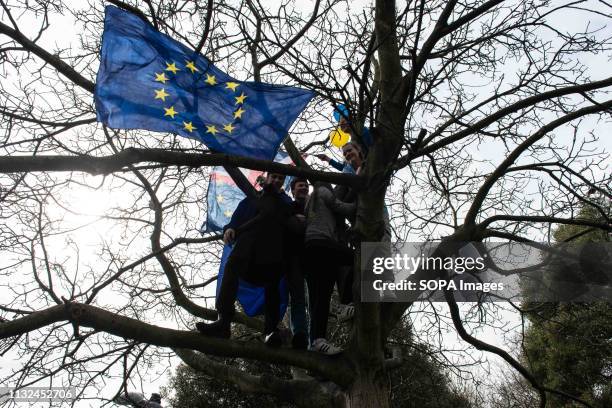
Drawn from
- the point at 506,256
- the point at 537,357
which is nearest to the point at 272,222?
the point at 506,256

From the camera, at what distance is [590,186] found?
4.10 m

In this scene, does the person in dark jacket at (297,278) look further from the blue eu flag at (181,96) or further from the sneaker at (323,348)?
the blue eu flag at (181,96)

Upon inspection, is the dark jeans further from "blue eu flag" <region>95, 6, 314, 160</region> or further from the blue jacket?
"blue eu flag" <region>95, 6, 314, 160</region>

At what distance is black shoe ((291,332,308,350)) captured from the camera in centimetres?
353

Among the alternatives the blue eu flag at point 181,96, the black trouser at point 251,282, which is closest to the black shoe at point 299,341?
the black trouser at point 251,282

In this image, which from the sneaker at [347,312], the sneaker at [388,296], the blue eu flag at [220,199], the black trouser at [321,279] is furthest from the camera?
the blue eu flag at [220,199]

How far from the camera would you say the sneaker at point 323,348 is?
3637 millimetres

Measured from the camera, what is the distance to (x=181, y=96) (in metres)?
3.50

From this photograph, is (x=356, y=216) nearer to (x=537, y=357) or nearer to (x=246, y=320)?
(x=246, y=320)

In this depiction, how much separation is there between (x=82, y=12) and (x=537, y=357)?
43.2 feet

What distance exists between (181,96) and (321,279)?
1752 millimetres

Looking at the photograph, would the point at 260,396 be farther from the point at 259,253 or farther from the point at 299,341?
the point at 259,253

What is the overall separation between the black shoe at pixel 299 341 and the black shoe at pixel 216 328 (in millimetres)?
490

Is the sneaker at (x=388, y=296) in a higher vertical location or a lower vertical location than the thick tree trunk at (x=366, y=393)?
Result: higher
